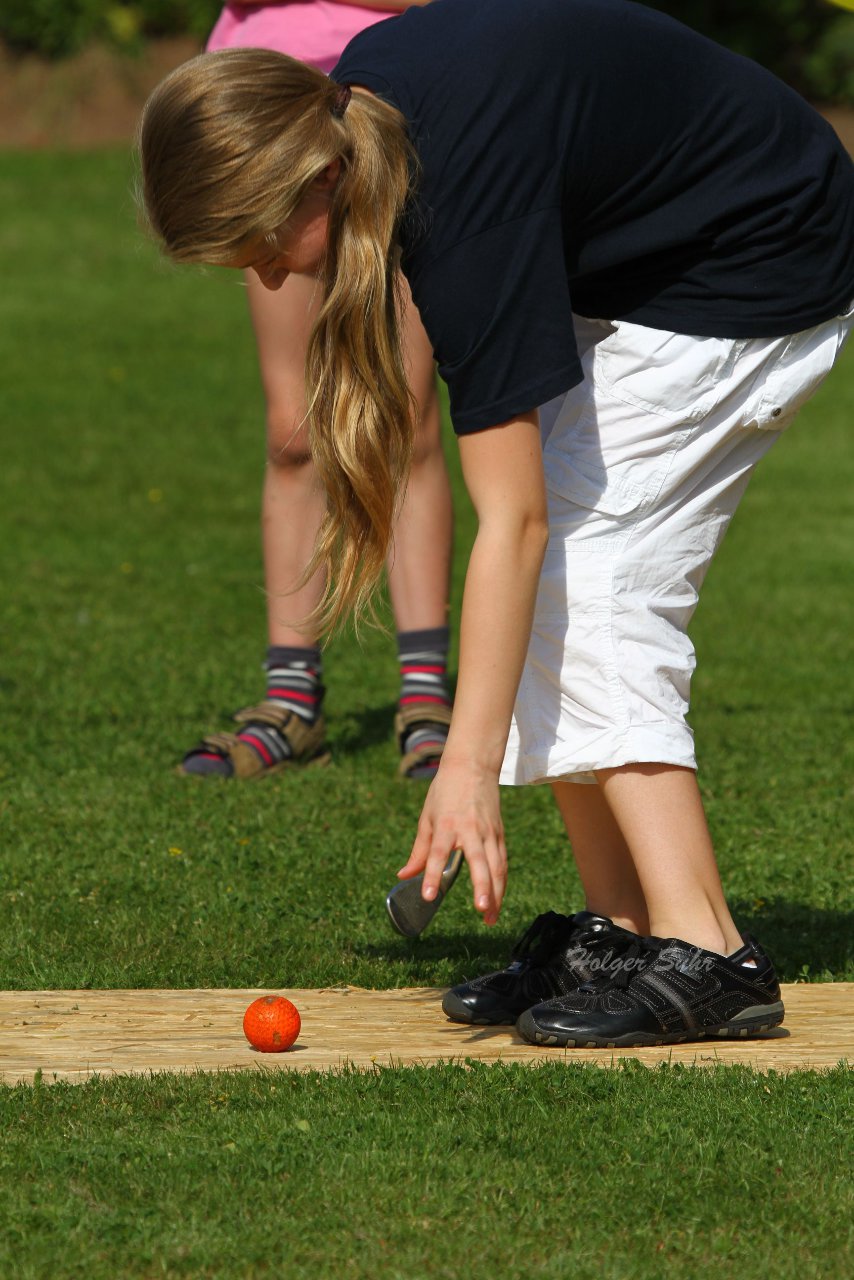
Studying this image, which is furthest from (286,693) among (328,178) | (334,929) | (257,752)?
(328,178)

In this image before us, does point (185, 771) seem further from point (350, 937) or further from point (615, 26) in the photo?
point (615, 26)

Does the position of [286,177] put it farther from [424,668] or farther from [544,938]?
[424,668]

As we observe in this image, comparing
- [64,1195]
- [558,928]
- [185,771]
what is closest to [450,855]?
[558,928]

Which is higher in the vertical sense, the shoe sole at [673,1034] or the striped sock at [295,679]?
the shoe sole at [673,1034]

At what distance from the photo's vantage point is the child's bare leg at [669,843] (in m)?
2.74

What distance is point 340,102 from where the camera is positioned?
250cm

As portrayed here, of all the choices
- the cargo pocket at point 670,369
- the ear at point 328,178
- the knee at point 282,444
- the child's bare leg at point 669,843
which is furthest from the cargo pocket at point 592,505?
the knee at point 282,444

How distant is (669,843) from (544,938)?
358 millimetres

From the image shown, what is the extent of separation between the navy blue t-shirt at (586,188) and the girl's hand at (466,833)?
0.50m

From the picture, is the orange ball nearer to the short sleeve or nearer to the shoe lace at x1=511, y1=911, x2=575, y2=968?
the shoe lace at x1=511, y1=911, x2=575, y2=968

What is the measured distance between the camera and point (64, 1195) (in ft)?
7.24

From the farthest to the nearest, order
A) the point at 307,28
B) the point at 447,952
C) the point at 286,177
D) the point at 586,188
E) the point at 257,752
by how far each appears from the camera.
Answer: the point at 257,752
the point at 307,28
the point at 447,952
the point at 586,188
the point at 286,177

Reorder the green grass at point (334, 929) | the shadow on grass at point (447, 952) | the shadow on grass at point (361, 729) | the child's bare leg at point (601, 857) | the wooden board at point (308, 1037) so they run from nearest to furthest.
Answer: the green grass at point (334, 929) < the wooden board at point (308, 1037) < the child's bare leg at point (601, 857) < the shadow on grass at point (447, 952) < the shadow on grass at point (361, 729)

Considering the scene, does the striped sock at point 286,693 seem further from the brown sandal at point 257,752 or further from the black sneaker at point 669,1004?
the black sneaker at point 669,1004
